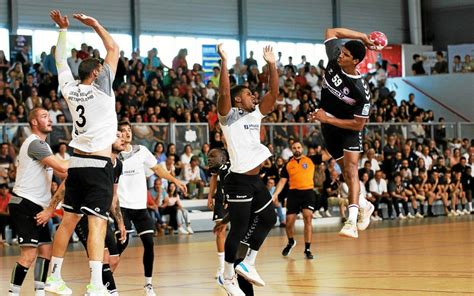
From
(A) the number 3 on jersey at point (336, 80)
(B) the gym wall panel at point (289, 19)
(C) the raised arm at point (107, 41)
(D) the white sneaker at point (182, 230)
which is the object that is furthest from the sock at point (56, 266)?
(B) the gym wall panel at point (289, 19)

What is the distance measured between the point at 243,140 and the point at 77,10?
23.8 m

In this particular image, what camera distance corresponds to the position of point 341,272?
14.5 m

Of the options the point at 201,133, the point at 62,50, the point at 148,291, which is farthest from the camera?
the point at 201,133

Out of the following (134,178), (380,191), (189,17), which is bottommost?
(380,191)

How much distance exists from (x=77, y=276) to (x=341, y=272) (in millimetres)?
4260

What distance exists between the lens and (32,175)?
439 inches

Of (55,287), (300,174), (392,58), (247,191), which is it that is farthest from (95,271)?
(392,58)

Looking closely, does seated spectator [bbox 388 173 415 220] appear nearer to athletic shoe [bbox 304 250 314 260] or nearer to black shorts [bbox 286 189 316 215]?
black shorts [bbox 286 189 316 215]

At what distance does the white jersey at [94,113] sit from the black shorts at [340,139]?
3266 millimetres

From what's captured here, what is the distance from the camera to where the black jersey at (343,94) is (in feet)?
38.7

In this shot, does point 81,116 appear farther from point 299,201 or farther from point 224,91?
point 299,201

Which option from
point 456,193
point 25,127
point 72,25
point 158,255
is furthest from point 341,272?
point 72,25

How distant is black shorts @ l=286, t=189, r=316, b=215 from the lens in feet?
61.7

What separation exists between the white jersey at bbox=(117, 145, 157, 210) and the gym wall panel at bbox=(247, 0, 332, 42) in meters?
26.9
